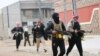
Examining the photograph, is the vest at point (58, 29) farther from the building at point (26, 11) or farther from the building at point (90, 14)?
the building at point (26, 11)

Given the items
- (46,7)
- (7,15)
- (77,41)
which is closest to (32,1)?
(46,7)

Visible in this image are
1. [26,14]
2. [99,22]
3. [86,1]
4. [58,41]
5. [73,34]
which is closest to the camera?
[58,41]

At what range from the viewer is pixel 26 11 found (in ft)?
253

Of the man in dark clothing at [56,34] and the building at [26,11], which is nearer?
the man in dark clothing at [56,34]

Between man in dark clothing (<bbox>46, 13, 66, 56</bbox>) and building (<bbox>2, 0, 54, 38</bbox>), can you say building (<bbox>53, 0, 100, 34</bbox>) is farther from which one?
building (<bbox>2, 0, 54, 38</bbox>)

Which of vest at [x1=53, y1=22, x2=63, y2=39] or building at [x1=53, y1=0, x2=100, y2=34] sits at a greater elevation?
building at [x1=53, y1=0, x2=100, y2=34]

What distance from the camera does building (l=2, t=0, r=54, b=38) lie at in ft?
246

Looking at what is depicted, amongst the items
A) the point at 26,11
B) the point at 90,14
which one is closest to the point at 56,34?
the point at 90,14

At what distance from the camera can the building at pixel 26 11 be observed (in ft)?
246

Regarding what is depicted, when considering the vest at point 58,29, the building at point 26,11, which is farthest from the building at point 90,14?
the building at point 26,11

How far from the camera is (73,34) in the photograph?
1434 cm

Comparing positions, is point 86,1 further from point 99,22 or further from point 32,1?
point 32,1

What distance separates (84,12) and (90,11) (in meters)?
2.45

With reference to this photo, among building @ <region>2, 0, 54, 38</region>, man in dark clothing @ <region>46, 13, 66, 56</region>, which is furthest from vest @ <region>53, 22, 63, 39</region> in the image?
building @ <region>2, 0, 54, 38</region>
